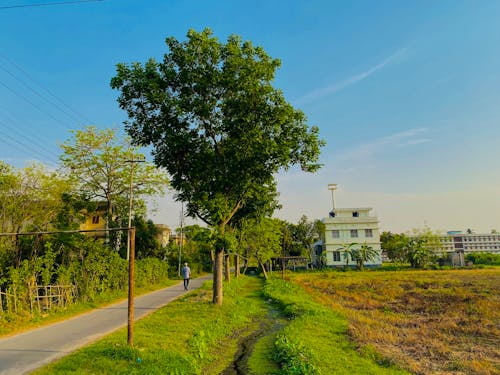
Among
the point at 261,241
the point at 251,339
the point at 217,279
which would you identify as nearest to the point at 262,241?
the point at 261,241

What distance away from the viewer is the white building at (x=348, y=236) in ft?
194

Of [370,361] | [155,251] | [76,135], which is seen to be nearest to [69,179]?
[76,135]

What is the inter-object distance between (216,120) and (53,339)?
10.6 metres

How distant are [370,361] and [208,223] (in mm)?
9526

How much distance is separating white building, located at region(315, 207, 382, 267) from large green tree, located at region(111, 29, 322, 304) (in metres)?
45.9

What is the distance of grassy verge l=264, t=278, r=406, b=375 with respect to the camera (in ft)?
27.6

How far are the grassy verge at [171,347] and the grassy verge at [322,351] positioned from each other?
1805mm

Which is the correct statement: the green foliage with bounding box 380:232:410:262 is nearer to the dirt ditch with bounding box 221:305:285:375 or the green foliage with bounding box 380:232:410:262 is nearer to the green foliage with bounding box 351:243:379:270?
the green foliage with bounding box 351:243:379:270

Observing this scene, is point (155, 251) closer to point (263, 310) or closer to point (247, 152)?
point (263, 310)

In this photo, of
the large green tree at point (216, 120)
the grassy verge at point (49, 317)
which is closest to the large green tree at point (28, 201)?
the grassy verge at point (49, 317)

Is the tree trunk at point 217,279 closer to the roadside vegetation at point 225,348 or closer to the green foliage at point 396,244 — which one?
the roadside vegetation at point 225,348

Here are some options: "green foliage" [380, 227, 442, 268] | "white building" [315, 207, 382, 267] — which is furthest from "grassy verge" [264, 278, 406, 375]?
"green foliage" [380, 227, 442, 268]

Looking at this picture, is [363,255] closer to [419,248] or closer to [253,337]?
[419,248]

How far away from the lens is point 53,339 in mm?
10570
